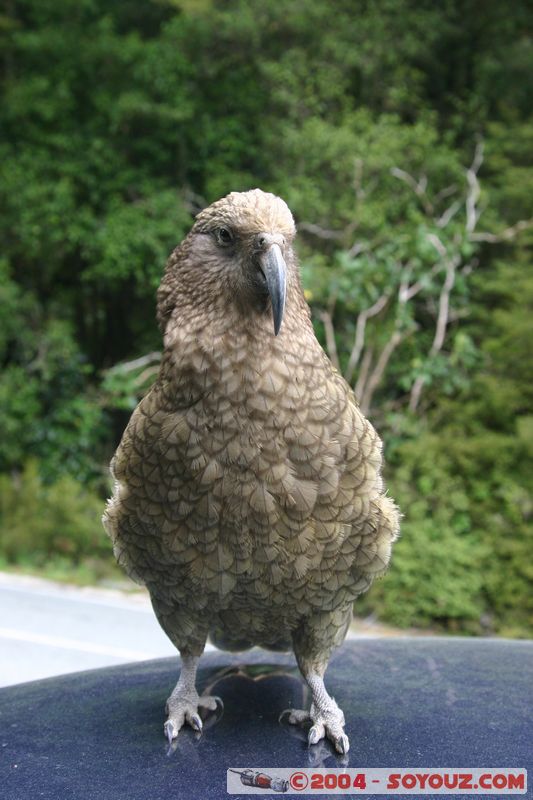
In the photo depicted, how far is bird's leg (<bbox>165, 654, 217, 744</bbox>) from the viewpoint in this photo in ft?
6.90

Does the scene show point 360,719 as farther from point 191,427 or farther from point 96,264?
point 96,264

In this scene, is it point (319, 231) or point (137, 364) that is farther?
point (319, 231)

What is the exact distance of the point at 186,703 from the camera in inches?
85.5

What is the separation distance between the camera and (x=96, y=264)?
402 inches

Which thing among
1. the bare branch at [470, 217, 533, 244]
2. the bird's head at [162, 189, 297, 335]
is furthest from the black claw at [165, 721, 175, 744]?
the bare branch at [470, 217, 533, 244]

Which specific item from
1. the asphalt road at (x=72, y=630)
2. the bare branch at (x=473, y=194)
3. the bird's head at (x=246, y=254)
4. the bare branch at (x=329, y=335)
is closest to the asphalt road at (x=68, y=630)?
the asphalt road at (x=72, y=630)

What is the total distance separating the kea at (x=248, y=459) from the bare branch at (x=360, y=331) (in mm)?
6308

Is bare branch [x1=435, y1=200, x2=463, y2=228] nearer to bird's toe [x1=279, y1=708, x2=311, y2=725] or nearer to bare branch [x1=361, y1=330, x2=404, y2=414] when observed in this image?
bare branch [x1=361, y1=330, x2=404, y2=414]

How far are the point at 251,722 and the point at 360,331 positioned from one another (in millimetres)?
6580

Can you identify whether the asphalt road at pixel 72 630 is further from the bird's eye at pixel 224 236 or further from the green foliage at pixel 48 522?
the bird's eye at pixel 224 236

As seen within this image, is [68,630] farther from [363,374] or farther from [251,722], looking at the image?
[251,722]

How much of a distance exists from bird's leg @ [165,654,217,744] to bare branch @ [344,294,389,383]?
632cm
